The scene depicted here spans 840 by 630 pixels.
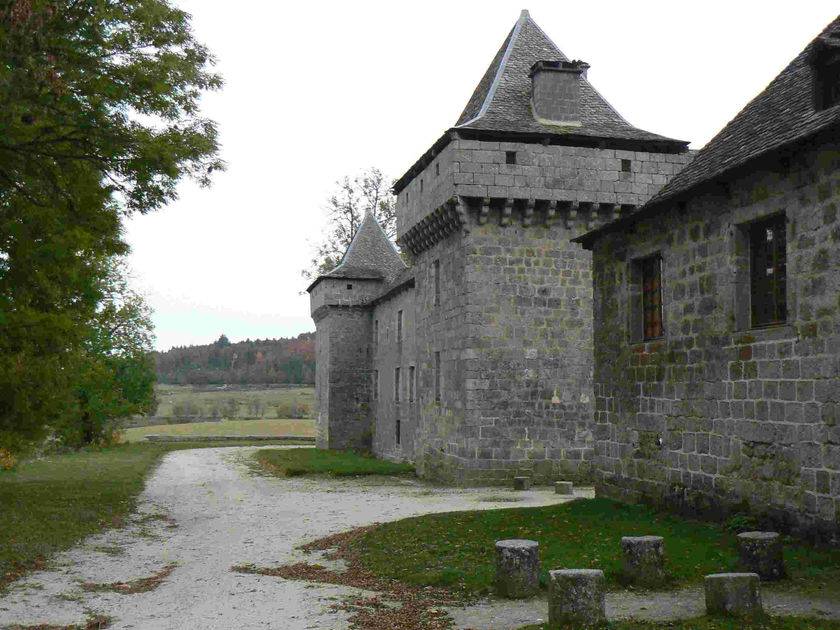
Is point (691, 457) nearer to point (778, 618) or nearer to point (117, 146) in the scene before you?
point (778, 618)

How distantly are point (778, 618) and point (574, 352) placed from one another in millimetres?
14251

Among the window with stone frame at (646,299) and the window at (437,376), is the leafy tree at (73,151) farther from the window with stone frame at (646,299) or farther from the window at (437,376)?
the window at (437,376)

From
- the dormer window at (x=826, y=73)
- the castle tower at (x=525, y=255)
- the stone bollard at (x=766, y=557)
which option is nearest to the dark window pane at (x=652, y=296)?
the dormer window at (x=826, y=73)

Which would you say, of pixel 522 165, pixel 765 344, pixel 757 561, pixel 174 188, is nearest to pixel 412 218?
pixel 522 165

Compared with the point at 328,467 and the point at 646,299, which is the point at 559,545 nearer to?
the point at 646,299

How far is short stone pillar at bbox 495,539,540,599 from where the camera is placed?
866 cm

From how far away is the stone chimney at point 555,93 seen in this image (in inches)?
851

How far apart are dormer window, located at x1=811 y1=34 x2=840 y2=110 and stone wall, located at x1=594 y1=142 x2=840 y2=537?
105cm

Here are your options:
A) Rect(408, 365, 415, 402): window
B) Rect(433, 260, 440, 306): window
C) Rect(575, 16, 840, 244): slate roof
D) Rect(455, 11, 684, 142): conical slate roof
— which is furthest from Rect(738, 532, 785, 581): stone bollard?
Rect(408, 365, 415, 402): window

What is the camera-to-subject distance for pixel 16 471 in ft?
84.0

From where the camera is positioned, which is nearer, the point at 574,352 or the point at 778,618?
the point at 778,618

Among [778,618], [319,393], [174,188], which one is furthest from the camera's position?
[319,393]

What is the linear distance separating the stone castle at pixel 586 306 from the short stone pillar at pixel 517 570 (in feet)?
10.8

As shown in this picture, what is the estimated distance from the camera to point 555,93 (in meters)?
21.8
